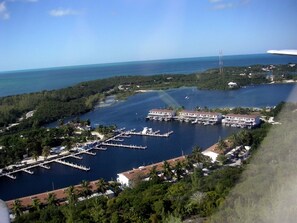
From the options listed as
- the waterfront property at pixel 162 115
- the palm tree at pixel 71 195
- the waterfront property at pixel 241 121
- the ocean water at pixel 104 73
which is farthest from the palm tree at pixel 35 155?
the ocean water at pixel 104 73

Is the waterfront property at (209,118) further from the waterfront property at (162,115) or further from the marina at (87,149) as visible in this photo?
the marina at (87,149)

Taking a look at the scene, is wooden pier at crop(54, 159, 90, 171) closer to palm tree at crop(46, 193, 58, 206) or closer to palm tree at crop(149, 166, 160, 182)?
palm tree at crop(149, 166, 160, 182)

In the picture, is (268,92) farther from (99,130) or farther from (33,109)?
(33,109)

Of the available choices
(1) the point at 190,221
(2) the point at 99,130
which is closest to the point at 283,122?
(1) the point at 190,221

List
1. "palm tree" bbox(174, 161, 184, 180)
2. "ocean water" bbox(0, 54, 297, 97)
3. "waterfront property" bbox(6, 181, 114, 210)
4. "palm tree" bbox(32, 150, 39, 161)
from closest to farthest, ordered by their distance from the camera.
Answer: "waterfront property" bbox(6, 181, 114, 210)
"palm tree" bbox(174, 161, 184, 180)
"palm tree" bbox(32, 150, 39, 161)
"ocean water" bbox(0, 54, 297, 97)

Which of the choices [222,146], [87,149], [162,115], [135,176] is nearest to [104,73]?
[162,115]

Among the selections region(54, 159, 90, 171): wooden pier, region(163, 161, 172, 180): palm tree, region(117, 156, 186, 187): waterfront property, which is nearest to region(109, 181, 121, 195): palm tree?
region(117, 156, 186, 187): waterfront property
